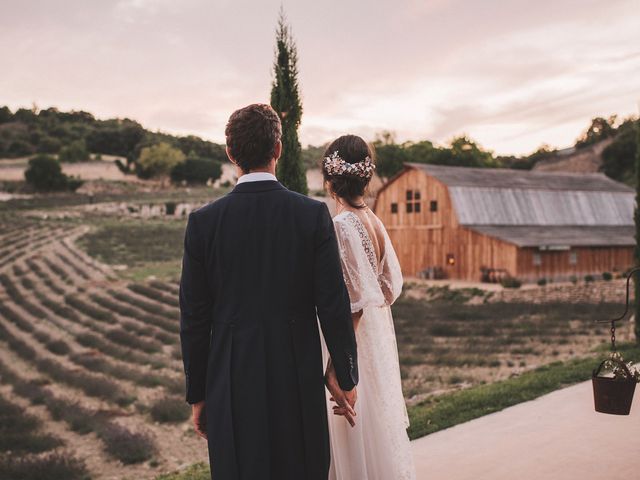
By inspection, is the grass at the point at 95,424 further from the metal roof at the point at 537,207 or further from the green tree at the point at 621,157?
the green tree at the point at 621,157

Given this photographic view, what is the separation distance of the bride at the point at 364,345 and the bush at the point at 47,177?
62954mm

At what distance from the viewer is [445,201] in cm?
3294

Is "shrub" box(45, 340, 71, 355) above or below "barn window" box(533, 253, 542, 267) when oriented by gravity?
below

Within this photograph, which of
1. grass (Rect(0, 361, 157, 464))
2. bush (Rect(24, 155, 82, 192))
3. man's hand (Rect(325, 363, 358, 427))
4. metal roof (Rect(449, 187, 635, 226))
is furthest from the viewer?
bush (Rect(24, 155, 82, 192))

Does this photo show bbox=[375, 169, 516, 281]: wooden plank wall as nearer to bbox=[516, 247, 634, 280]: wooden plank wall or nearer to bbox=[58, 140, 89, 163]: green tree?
bbox=[516, 247, 634, 280]: wooden plank wall

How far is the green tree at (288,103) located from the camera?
27.8 feet

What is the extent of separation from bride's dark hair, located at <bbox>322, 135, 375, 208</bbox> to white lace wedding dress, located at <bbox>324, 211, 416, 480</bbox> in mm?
158

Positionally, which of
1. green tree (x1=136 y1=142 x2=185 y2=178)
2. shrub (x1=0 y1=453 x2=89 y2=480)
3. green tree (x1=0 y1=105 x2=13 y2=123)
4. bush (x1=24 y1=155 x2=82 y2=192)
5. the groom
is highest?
green tree (x1=0 y1=105 x2=13 y2=123)

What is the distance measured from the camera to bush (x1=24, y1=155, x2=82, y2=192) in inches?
2346

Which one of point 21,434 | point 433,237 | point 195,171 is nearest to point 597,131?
point 195,171

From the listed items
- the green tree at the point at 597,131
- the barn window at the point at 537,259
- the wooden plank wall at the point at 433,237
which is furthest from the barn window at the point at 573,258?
the green tree at the point at 597,131

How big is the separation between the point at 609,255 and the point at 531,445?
30879 mm

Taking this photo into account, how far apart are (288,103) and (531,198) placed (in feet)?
96.2

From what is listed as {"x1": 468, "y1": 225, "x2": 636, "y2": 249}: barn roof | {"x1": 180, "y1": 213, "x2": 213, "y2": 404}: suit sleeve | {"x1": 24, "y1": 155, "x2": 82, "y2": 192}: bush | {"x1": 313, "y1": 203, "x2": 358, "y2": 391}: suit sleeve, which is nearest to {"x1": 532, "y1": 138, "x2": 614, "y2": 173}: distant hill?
{"x1": 468, "y1": 225, "x2": 636, "y2": 249}: barn roof
